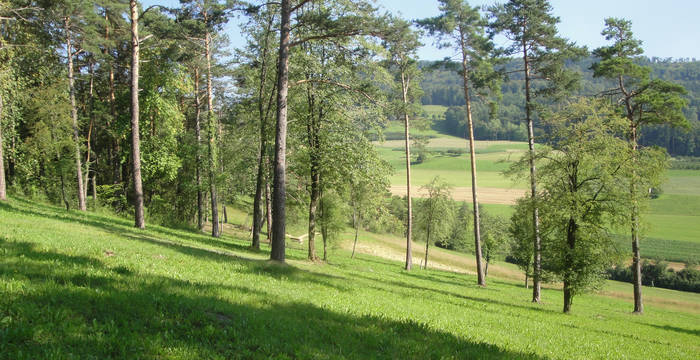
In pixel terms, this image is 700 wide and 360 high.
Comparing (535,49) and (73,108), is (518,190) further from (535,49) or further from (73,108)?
(73,108)

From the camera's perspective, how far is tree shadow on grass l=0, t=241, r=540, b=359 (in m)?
4.69

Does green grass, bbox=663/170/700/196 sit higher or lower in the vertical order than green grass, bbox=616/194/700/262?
→ higher

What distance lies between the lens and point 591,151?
63.9 feet

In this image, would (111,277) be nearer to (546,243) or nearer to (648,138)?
(546,243)

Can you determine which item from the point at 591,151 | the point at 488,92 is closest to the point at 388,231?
the point at 488,92

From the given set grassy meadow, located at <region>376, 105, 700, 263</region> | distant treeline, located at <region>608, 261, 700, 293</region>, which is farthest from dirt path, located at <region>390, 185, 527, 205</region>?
distant treeline, located at <region>608, 261, 700, 293</region>

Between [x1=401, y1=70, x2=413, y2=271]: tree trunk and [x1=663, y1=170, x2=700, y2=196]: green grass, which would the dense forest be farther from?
[x1=663, y1=170, x2=700, y2=196]: green grass

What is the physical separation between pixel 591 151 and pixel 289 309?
60.5 ft

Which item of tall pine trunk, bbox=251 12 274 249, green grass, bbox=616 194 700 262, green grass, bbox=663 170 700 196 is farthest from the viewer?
green grass, bbox=663 170 700 196

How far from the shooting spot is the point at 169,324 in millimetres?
5695

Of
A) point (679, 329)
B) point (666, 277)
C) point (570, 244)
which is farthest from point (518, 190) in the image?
point (570, 244)

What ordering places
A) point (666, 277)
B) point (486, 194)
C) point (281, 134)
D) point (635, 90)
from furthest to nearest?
1. point (486, 194)
2. point (666, 277)
3. point (635, 90)
4. point (281, 134)

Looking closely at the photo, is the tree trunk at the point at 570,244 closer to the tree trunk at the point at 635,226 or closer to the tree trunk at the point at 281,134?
the tree trunk at the point at 635,226

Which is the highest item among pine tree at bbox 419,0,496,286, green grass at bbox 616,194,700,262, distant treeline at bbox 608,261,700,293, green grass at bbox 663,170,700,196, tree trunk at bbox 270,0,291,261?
pine tree at bbox 419,0,496,286
